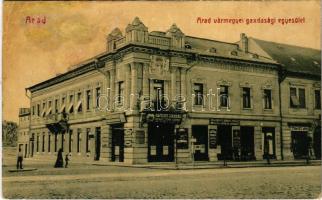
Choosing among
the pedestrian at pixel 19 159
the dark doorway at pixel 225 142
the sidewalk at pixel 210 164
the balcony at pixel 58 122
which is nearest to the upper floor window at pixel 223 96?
the dark doorway at pixel 225 142

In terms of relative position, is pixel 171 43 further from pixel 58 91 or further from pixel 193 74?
pixel 58 91

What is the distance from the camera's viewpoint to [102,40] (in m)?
16.7

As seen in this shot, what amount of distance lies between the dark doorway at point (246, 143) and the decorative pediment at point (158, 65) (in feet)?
15.4

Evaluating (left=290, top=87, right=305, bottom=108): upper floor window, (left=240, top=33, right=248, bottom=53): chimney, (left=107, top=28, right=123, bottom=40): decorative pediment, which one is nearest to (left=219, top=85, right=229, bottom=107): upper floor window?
(left=240, top=33, right=248, bottom=53): chimney

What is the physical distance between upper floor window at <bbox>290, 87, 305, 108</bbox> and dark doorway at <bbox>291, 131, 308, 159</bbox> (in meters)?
1.25

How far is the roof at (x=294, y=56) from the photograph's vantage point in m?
17.5

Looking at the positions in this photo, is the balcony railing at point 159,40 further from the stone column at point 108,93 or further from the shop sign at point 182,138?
the shop sign at point 182,138

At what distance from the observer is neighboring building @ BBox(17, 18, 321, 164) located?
19.7m

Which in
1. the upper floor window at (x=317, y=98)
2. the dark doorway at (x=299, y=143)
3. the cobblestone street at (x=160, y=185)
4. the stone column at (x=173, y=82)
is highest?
the stone column at (x=173, y=82)

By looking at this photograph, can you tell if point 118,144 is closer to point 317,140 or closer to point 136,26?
point 136,26

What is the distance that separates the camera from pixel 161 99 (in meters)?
19.9

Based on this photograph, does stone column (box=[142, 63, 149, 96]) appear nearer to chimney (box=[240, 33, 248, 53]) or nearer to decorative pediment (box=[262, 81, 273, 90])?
chimney (box=[240, 33, 248, 53])

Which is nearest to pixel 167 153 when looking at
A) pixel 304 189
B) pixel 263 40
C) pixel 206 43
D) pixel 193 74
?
pixel 193 74

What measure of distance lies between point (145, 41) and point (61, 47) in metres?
4.59
